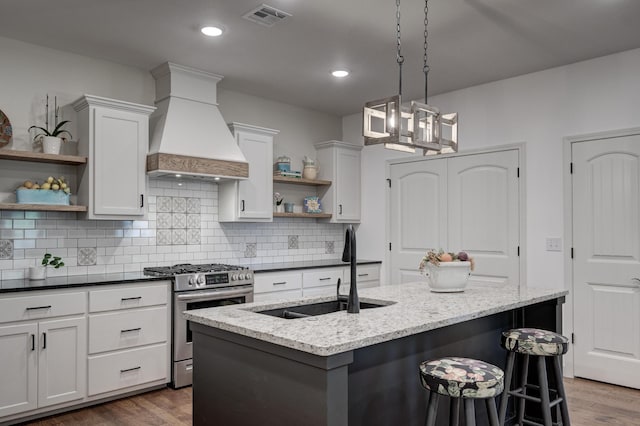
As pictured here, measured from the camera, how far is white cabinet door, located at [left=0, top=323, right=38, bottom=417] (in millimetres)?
3199

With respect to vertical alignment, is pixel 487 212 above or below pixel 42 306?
above

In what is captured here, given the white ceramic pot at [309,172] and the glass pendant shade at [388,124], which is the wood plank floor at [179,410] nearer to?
the glass pendant shade at [388,124]

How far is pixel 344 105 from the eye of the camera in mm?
5758

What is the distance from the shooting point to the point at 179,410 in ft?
11.6

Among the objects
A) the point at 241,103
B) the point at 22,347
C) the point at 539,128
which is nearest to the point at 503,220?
the point at 539,128

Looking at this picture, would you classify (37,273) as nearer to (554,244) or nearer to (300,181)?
(300,181)

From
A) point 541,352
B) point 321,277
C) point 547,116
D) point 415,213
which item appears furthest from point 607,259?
point 321,277

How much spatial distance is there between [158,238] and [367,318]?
9.40 ft

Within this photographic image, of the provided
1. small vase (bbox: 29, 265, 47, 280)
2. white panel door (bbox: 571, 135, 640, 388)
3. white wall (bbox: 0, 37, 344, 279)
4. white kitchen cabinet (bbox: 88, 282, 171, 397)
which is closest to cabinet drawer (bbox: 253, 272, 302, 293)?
white wall (bbox: 0, 37, 344, 279)

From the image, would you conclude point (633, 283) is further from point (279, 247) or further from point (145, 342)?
point (145, 342)

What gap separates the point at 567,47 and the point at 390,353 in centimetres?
305

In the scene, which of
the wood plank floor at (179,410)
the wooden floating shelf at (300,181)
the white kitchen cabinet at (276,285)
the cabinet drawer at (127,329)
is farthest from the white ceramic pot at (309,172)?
the wood plank floor at (179,410)

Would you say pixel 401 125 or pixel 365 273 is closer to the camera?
pixel 401 125

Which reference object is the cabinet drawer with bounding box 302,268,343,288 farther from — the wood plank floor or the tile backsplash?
the wood plank floor
